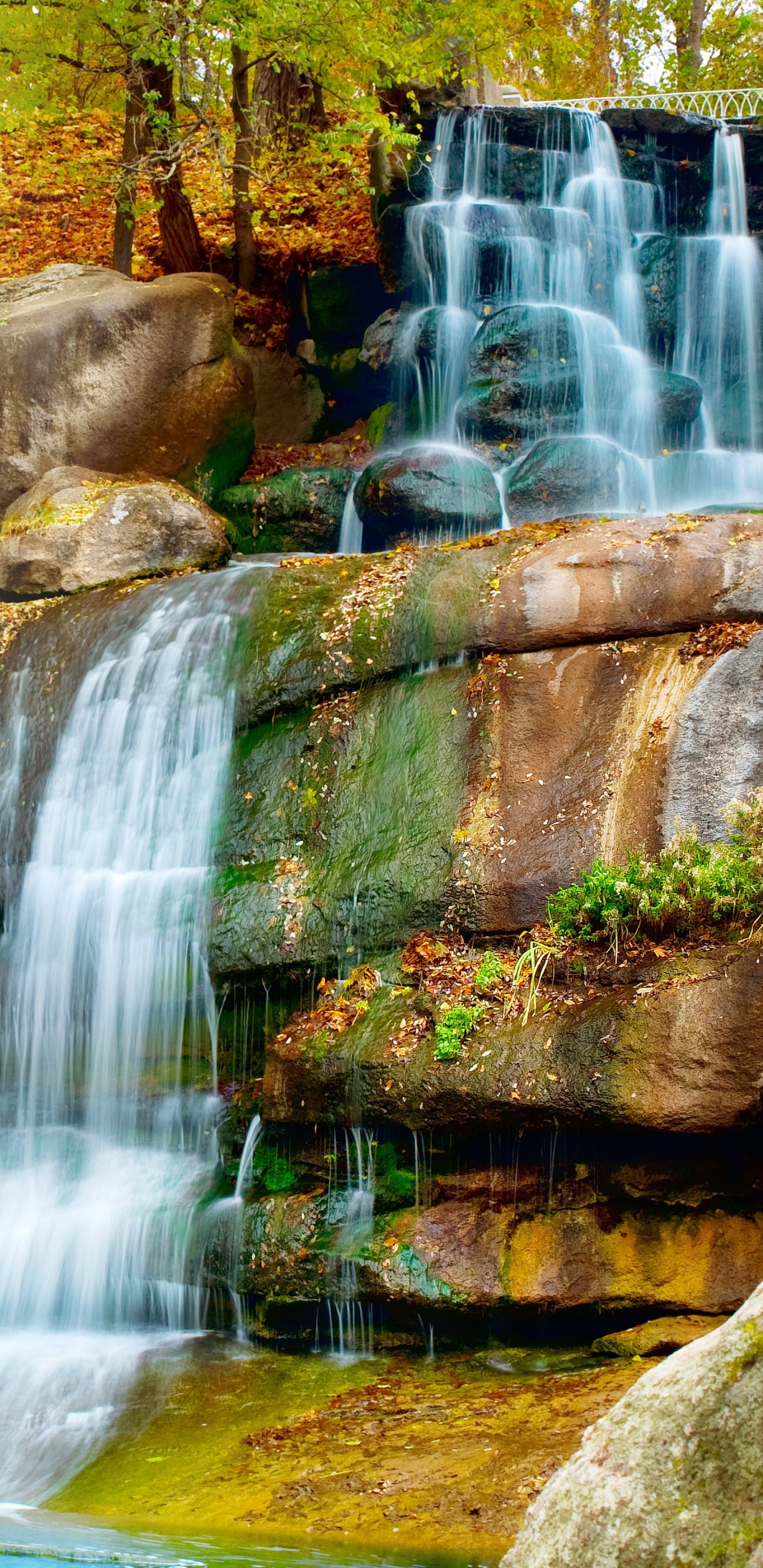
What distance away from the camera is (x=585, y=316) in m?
13.8

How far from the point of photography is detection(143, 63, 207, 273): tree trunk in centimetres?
1359

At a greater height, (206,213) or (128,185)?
(206,213)

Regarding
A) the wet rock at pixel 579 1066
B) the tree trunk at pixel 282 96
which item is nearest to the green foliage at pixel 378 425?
the tree trunk at pixel 282 96

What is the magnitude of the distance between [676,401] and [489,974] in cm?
873

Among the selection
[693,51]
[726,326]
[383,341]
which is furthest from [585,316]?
[693,51]

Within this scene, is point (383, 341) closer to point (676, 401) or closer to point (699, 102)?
point (676, 401)

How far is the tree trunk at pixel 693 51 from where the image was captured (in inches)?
915

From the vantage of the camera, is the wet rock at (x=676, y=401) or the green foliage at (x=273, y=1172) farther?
the wet rock at (x=676, y=401)

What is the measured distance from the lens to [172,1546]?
4.32m

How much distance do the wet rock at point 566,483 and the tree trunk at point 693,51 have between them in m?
15.3

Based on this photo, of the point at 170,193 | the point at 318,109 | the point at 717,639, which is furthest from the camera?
the point at 318,109

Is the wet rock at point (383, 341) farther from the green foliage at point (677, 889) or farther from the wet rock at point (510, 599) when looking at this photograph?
the green foliage at point (677, 889)

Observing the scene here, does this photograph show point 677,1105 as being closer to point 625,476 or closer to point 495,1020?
point 495,1020

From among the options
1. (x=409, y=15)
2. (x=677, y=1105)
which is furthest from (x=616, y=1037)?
(x=409, y=15)
